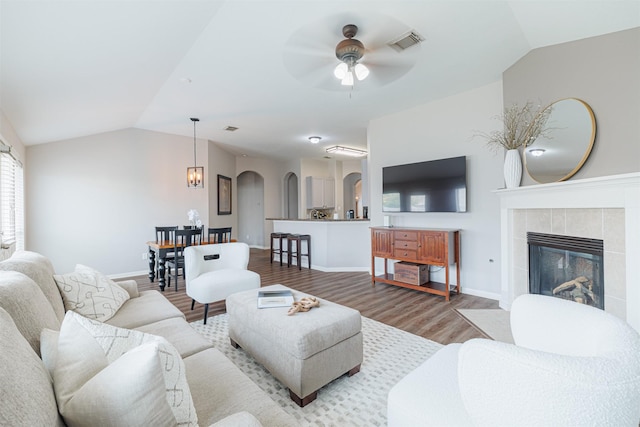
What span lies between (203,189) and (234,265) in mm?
3354

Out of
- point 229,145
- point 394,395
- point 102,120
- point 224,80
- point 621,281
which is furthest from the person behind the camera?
point 229,145

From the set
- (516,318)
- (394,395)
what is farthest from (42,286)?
(516,318)

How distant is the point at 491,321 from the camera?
114 inches

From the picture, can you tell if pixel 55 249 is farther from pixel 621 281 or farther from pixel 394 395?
pixel 621 281

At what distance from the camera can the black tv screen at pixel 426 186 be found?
12.6 feet

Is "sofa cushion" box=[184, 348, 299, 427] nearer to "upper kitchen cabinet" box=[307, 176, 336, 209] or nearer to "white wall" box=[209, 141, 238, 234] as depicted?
"white wall" box=[209, 141, 238, 234]

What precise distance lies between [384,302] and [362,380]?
1704 mm

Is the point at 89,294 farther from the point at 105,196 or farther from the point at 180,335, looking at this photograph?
the point at 105,196

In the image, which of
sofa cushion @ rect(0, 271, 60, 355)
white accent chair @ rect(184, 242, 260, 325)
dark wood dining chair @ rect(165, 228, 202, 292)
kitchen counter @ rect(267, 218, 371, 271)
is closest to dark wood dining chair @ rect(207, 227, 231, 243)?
dark wood dining chair @ rect(165, 228, 202, 292)

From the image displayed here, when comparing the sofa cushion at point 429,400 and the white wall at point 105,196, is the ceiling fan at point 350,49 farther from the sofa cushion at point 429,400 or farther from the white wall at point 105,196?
the white wall at point 105,196

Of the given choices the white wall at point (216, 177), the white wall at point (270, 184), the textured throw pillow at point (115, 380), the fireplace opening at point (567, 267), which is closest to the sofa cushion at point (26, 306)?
the textured throw pillow at point (115, 380)

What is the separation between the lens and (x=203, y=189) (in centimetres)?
612

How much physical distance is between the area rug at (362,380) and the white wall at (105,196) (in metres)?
3.41

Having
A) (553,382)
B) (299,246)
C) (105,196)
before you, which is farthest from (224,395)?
(105,196)
